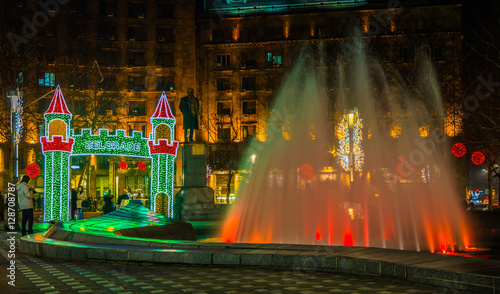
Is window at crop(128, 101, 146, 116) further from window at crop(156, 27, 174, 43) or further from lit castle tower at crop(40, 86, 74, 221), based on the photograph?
lit castle tower at crop(40, 86, 74, 221)

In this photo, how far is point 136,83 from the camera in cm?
5694

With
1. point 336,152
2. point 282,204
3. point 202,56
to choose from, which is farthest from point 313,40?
point 282,204

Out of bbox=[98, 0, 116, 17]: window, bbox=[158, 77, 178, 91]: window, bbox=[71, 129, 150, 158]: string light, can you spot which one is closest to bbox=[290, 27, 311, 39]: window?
bbox=[158, 77, 178, 91]: window

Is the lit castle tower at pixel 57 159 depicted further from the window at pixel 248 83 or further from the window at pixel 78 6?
the window at pixel 78 6

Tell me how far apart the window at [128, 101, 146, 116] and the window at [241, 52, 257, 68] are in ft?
36.3

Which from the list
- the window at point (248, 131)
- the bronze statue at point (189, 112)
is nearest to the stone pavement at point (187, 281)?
the bronze statue at point (189, 112)

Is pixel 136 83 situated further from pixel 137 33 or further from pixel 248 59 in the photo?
pixel 248 59

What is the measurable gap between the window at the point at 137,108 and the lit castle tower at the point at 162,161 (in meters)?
35.8

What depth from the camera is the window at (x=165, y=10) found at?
190 feet

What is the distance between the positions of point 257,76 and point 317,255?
1938 inches

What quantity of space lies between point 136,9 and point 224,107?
13.6 m

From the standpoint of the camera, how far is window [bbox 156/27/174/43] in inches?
2263

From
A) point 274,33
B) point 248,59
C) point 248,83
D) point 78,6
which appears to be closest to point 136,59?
point 78,6

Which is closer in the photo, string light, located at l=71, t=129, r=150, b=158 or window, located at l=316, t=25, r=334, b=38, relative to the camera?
string light, located at l=71, t=129, r=150, b=158
